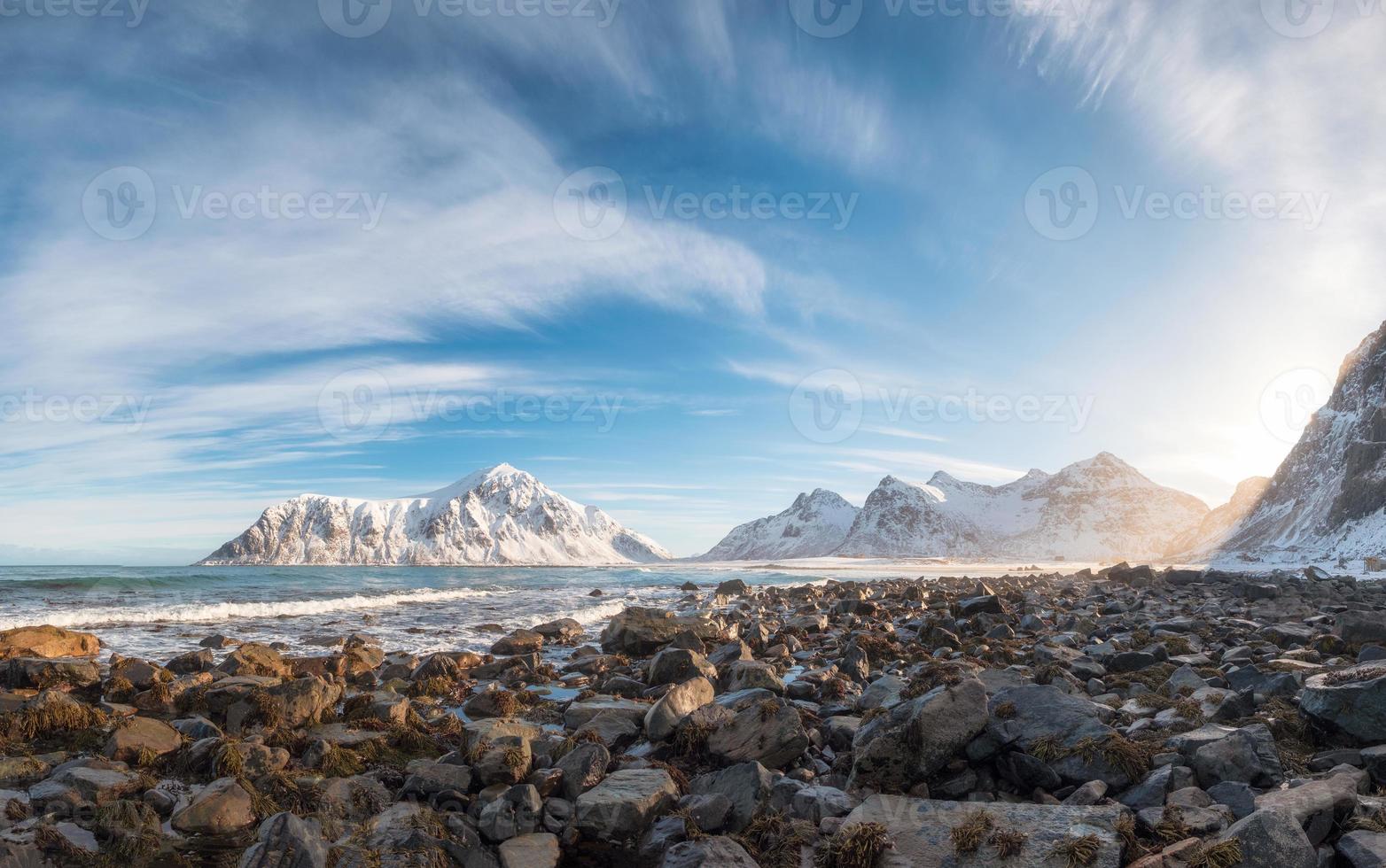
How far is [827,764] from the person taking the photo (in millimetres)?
9156

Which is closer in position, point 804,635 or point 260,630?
point 804,635

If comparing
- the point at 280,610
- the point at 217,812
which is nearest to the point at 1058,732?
the point at 217,812

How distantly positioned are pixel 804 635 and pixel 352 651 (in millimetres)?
14351

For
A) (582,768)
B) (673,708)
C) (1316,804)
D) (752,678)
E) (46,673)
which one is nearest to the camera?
(1316,804)

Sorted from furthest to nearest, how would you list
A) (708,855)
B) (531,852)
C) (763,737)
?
(763,737)
(531,852)
(708,855)

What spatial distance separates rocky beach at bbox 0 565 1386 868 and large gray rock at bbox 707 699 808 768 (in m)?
0.03

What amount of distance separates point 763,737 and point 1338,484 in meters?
154

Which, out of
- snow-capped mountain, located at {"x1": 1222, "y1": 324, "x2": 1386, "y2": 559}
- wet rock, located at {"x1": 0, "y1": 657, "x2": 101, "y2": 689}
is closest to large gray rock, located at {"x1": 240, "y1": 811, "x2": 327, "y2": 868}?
wet rock, located at {"x1": 0, "y1": 657, "x2": 101, "y2": 689}

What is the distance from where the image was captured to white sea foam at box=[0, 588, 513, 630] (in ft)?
92.7

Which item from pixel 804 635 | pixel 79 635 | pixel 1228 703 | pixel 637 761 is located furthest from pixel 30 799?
pixel 804 635

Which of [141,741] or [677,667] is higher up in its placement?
[141,741]

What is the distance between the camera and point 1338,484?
11325 centimetres

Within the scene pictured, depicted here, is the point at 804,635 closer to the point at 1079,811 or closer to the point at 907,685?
the point at 907,685

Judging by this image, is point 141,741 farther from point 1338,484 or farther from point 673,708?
point 1338,484
